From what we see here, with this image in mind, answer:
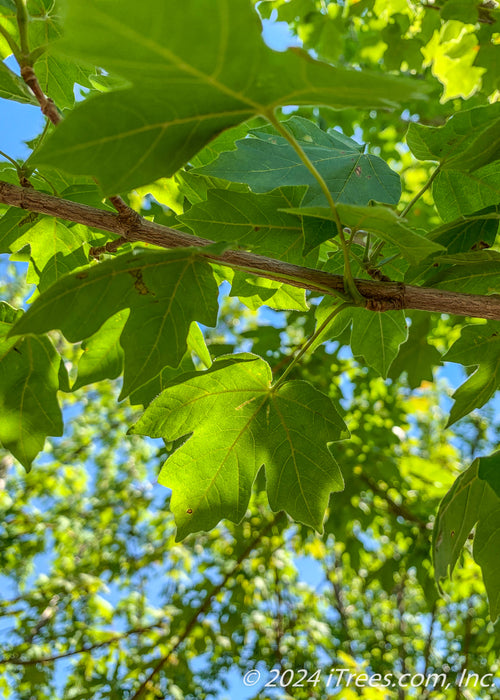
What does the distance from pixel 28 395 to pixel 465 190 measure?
113 centimetres

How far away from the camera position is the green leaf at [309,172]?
102 cm

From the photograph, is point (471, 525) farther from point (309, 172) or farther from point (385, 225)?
point (309, 172)

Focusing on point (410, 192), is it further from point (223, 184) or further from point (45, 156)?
point (45, 156)

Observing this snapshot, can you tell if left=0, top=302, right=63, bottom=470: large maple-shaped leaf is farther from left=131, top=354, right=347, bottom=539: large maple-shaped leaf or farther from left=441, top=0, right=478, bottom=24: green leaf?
left=441, top=0, right=478, bottom=24: green leaf

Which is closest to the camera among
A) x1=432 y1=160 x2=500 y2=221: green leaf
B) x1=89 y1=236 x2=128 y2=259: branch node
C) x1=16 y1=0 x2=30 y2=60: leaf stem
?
x1=16 y1=0 x2=30 y2=60: leaf stem

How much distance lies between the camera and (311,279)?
40.1 inches

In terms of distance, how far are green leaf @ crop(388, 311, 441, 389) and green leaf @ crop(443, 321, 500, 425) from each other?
99cm

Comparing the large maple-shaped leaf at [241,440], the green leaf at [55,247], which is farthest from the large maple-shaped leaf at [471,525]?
the green leaf at [55,247]

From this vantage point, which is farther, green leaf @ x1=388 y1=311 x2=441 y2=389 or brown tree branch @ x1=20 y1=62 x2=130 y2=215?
green leaf @ x1=388 y1=311 x2=441 y2=389

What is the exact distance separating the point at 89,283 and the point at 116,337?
1.04 feet

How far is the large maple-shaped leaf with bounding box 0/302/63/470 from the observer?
131 cm

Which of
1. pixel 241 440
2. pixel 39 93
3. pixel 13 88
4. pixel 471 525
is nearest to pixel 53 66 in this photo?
pixel 13 88

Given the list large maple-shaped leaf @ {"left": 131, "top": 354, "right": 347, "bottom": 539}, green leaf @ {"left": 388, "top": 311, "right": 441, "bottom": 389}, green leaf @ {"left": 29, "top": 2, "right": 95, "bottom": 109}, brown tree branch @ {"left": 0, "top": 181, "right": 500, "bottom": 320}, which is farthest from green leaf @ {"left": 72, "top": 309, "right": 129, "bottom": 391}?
green leaf @ {"left": 388, "top": 311, "right": 441, "bottom": 389}

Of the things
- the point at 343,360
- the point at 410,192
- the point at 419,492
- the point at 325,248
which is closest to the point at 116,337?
the point at 325,248
